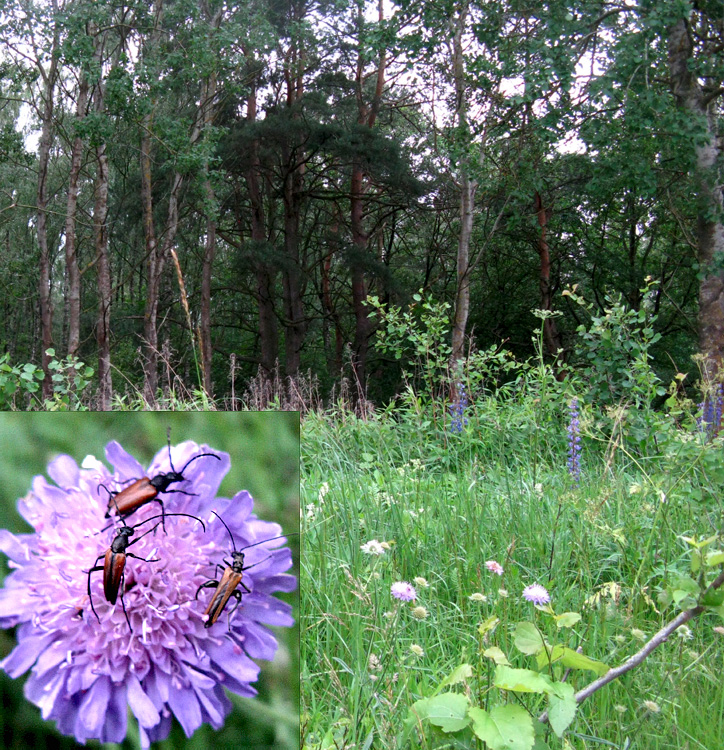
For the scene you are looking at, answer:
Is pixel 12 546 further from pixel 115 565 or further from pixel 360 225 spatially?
pixel 360 225

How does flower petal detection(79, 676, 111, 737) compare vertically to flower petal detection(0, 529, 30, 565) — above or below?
below

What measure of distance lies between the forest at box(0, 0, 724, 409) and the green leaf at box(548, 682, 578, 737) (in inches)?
355

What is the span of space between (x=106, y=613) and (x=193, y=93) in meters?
17.7

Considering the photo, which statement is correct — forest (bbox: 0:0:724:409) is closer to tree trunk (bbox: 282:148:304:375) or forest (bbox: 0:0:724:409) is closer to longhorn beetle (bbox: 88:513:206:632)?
tree trunk (bbox: 282:148:304:375)

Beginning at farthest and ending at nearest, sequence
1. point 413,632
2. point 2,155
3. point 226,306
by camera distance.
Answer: point 226,306, point 2,155, point 413,632

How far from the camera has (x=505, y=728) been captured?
43.5 inches

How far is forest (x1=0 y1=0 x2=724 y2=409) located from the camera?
1117cm

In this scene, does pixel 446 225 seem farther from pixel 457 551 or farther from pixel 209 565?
pixel 209 565

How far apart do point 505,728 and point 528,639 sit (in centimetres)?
16

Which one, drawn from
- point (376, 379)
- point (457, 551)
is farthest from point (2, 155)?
point (457, 551)

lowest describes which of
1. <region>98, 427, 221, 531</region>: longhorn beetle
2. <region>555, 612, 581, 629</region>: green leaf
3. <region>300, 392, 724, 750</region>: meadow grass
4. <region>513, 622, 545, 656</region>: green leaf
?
<region>300, 392, 724, 750</region>: meadow grass

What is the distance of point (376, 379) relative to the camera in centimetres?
1706

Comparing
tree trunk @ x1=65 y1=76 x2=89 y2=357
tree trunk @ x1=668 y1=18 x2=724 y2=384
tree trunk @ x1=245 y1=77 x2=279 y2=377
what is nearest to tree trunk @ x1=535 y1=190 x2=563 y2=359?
tree trunk @ x1=668 y1=18 x2=724 y2=384

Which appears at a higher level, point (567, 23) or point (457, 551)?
point (567, 23)
